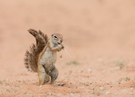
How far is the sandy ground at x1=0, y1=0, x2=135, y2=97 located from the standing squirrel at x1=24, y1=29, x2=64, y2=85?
2186mm

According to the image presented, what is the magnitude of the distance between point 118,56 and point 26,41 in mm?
3897

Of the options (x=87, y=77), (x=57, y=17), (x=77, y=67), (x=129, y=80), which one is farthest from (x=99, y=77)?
(x=57, y=17)

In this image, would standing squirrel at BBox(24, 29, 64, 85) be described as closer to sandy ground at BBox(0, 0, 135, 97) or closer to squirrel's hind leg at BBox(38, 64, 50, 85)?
squirrel's hind leg at BBox(38, 64, 50, 85)

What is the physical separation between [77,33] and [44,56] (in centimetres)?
1183

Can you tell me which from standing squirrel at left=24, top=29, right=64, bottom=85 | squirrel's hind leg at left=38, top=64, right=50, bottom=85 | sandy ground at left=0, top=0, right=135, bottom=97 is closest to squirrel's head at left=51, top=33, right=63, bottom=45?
standing squirrel at left=24, top=29, right=64, bottom=85

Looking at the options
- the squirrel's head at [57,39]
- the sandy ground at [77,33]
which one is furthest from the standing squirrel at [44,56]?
the sandy ground at [77,33]

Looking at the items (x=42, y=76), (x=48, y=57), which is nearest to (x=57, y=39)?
(x=48, y=57)

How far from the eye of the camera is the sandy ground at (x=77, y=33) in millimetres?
15344

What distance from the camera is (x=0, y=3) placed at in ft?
78.3

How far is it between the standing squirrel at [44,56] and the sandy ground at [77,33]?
2.19m

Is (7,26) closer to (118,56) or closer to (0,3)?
(0,3)

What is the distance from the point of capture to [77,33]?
22.8 metres

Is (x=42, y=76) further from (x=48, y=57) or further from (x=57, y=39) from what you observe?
(x=57, y=39)

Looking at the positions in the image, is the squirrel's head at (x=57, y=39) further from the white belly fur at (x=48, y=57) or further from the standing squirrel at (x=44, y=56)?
the white belly fur at (x=48, y=57)
